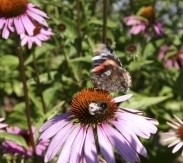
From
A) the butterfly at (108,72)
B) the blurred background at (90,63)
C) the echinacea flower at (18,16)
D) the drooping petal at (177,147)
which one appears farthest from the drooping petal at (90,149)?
the blurred background at (90,63)

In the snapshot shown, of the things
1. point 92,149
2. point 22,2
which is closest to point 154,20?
point 22,2

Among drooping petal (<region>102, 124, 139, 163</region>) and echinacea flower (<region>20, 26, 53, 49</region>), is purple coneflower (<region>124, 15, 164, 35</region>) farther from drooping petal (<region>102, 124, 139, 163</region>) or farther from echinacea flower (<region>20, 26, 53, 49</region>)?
drooping petal (<region>102, 124, 139, 163</region>)

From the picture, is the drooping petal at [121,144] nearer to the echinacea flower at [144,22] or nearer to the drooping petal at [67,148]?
the drooping petal at [67,148]

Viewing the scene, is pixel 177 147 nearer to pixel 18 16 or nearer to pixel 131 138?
pixel 131 138

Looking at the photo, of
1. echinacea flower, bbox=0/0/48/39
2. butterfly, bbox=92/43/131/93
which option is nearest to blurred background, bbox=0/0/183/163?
echinacea flower, bbox=0/0/48/39

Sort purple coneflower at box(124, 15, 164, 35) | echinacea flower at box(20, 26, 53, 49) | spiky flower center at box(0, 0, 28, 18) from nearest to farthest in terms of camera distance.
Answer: spiky flower center at box(0, 0, 28, 18) → echinacea flower at box(20, 26, 53, 49) → purple coneflower at box(124, 15, 164, 35)

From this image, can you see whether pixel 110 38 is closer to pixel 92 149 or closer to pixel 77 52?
pixel 77 52

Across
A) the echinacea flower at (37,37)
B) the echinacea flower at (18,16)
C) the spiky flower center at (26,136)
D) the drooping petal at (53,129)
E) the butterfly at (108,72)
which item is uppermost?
the echinacea flower at (18,16)
